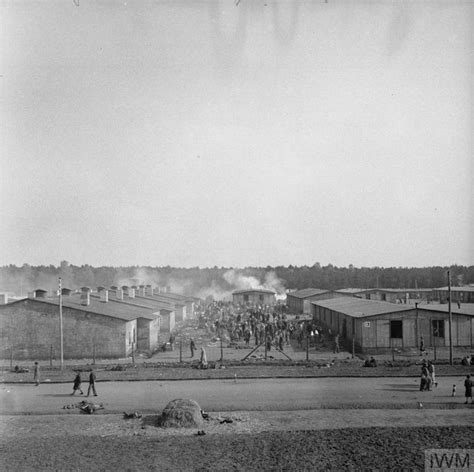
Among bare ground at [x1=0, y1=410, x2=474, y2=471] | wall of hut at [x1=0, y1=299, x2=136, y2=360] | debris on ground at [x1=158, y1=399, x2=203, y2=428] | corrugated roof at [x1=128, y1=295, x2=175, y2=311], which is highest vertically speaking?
corrugated roof at [x1=128, y1=295, x2=175, y2=311]

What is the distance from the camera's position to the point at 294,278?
152 meters

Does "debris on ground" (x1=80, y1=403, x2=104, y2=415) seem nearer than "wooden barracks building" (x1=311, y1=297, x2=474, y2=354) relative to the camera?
Yes

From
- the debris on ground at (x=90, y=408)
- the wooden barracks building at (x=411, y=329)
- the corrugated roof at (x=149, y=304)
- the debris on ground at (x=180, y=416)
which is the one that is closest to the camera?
the debris on ground at (x=180, y=416)

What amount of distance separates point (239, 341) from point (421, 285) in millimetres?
107170

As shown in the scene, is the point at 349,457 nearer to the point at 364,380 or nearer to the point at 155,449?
the point at 155,449

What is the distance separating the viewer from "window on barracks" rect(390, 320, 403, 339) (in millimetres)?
35531

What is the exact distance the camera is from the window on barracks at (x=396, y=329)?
117ft

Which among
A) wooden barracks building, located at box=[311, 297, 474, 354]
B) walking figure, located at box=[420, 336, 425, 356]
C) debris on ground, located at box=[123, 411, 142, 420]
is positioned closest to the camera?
debris on ground, located at box=[123, 411, 142, 420]

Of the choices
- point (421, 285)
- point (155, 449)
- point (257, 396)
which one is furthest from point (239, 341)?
point (421, 285)

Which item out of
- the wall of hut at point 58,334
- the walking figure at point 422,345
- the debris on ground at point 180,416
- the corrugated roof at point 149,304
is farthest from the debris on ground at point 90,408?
the corrugated roof at point 149,304

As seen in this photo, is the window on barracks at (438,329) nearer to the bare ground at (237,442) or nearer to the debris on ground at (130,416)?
the bare ground at (237,442)

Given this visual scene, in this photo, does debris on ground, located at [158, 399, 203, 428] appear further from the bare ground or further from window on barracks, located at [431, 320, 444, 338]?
window on barracks, located at [431, 320, 444, 338]

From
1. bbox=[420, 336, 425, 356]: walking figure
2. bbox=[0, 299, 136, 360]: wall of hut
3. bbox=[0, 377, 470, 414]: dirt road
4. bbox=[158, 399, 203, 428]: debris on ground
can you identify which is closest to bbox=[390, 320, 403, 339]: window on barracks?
bbox=[420, 336, 425, 356]: walking figure

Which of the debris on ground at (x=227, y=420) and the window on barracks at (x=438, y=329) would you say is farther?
the window on barracks at (x=438, y=329)
